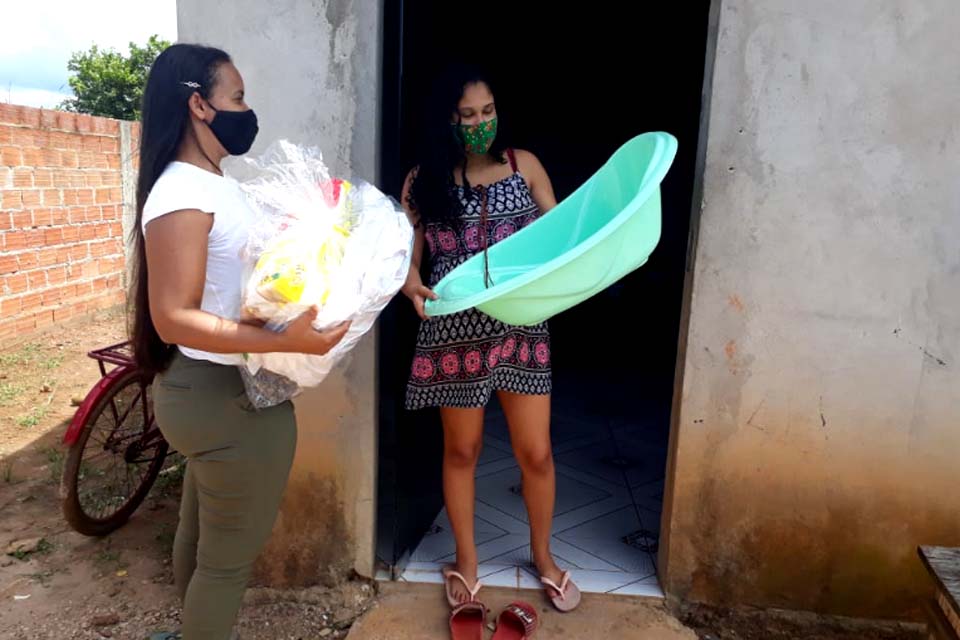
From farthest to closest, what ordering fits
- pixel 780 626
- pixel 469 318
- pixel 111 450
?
1. pixel 111 450
2. pixel 780 626
3. pixel 469 318

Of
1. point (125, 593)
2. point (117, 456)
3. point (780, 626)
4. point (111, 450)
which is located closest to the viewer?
point (780, 626)

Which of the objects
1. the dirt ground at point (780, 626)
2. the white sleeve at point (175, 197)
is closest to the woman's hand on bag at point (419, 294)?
the white sleeve at point (175, 197)

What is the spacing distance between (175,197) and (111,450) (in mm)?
2138

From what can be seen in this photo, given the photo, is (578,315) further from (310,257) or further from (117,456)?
(310,257)

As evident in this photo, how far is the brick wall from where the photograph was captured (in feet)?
18.0

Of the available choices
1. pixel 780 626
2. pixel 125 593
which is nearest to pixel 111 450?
pixel 125 593

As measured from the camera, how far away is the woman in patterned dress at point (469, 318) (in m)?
2.29

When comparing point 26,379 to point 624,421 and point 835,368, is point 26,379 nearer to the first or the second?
point 624,421

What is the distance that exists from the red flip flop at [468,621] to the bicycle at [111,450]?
1675 millimetres

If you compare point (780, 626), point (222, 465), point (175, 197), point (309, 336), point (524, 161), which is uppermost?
point (524, 161)

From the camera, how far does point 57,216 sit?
6020 mm

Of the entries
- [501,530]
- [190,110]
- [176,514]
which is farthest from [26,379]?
[190,110]

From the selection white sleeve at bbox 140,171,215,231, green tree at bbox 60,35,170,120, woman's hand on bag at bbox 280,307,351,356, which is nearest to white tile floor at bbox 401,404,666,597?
woman's hand on bag at bbox 280,307,351,356

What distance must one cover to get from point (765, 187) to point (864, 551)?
4.38ft
